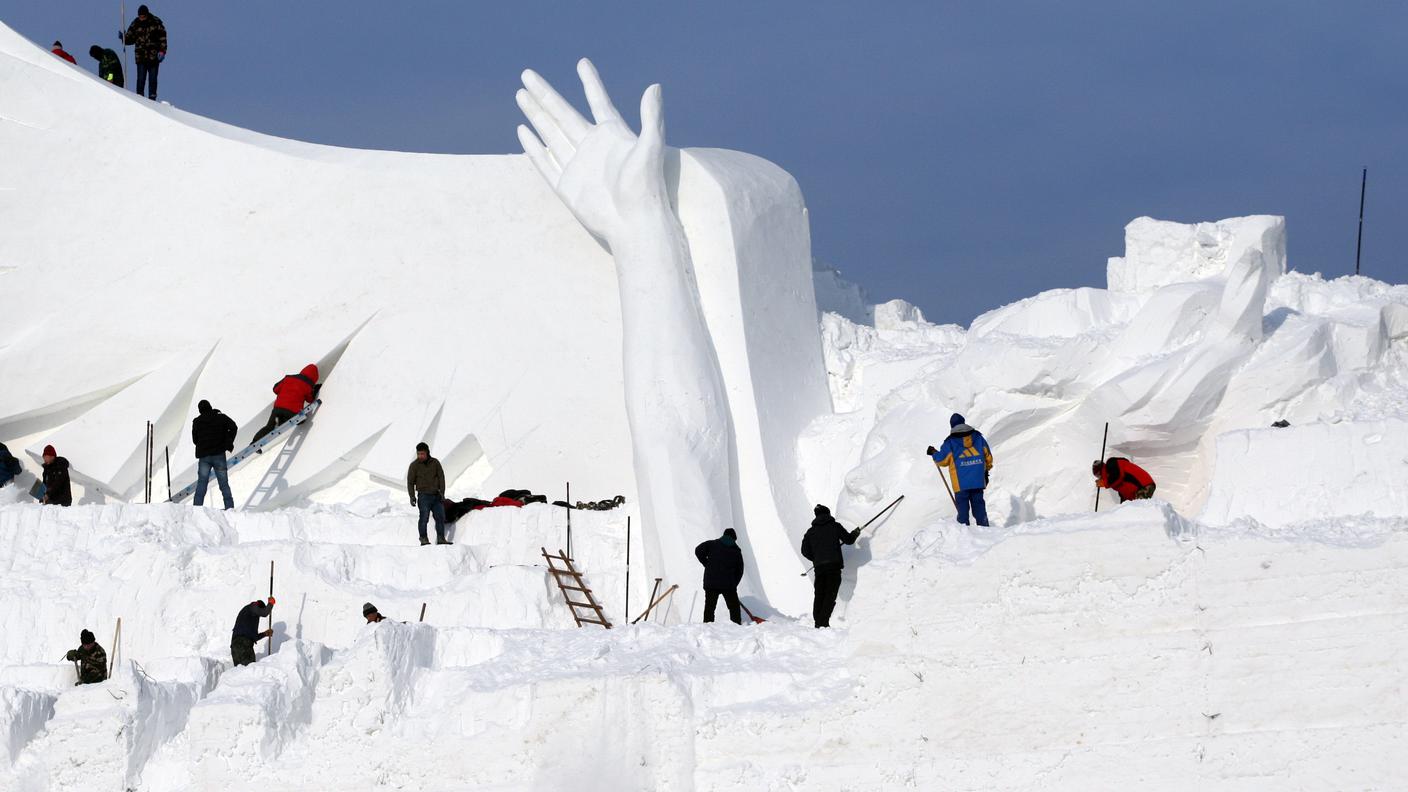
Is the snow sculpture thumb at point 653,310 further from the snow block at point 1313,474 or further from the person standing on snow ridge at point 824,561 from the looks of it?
the snow block at point 1313,474

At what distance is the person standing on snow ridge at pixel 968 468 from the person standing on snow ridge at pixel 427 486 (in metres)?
5.03

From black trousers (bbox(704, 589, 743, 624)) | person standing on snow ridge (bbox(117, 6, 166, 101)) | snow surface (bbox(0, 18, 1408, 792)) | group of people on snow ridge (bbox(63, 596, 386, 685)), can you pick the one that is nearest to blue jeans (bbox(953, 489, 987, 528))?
snow surface (bbox(0, 18, 1408, 792))

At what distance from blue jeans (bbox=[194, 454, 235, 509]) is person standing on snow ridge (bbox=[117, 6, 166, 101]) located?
7.19 meters

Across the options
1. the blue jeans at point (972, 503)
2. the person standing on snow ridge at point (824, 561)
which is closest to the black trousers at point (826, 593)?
the person standing on snow ridge at point (824, 561)

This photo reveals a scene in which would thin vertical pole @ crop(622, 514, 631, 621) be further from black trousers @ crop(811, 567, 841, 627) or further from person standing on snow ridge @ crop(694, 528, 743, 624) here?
black trousers @ crop(811, 567, 841, 627)

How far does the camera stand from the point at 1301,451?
743 inches

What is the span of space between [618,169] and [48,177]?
6.65 meters

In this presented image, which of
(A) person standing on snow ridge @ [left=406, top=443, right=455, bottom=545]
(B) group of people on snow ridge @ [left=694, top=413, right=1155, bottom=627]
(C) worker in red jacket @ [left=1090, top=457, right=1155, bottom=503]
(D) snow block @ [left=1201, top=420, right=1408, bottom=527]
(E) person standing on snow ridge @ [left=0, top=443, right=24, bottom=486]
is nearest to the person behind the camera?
(B) group of people on snow ridge @ [left=694, top=413, right=1155, bottom=627]

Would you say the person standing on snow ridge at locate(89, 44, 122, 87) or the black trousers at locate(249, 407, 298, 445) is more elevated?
the person standing on snow ridge at locate(89, 44, 122, 87)

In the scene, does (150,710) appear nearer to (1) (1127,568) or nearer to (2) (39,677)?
(2) (39,677)

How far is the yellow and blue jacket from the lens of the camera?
1816 cm

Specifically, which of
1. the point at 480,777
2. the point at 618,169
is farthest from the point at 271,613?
the point at 618,169

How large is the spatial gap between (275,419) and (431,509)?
294cm

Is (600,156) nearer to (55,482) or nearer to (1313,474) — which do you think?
(55,482)
